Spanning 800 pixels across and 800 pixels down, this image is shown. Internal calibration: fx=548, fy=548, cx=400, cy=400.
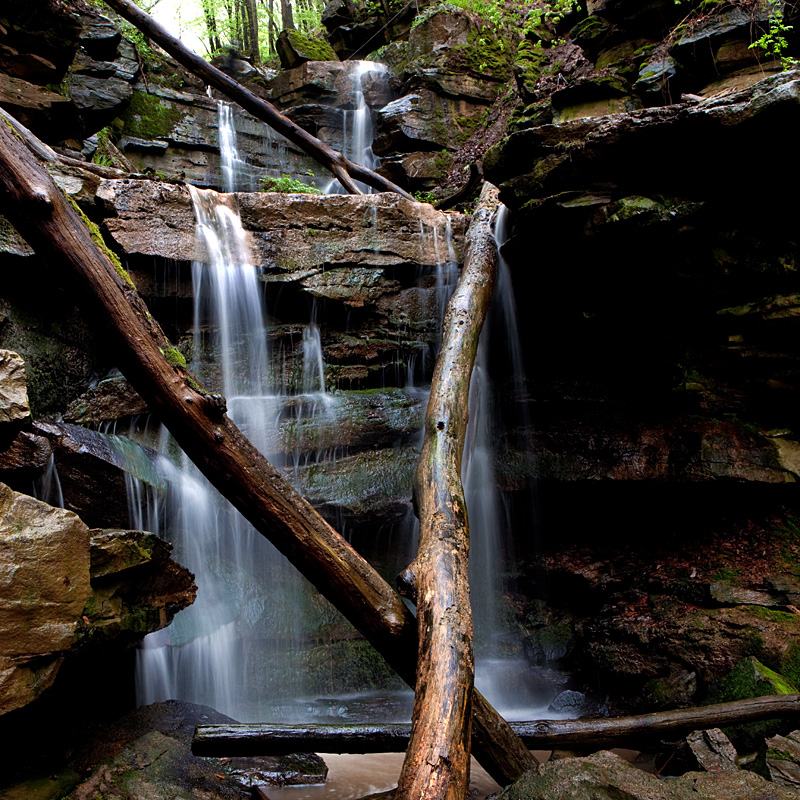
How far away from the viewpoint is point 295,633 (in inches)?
225

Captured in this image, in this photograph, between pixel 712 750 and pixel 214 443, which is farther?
pixel 712 750


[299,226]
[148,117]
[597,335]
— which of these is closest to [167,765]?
[597,335]

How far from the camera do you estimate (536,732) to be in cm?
328

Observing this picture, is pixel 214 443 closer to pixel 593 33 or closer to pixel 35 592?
pixel 35 592

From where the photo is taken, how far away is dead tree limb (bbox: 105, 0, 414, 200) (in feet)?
22.7

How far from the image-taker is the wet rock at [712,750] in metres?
3.11

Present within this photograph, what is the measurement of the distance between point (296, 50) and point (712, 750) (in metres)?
15.6

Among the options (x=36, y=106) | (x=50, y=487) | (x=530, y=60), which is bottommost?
(x=50, y=487)

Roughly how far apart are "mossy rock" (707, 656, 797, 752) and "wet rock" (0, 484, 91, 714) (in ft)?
13.2

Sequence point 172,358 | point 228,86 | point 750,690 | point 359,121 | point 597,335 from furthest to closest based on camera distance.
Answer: point 359,121
point 228,86
point 597,335
point 750,690
point 172,358

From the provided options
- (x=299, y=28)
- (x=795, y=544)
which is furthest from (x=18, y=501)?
(x=299, y=28)

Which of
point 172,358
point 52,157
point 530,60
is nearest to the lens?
point 172,358

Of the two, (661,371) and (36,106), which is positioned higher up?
(36,106)

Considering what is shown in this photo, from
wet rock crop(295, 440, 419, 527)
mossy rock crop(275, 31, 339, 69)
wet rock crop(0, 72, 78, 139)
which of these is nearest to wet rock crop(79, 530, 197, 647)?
wet rock crop(295, 440, 419, 527)
